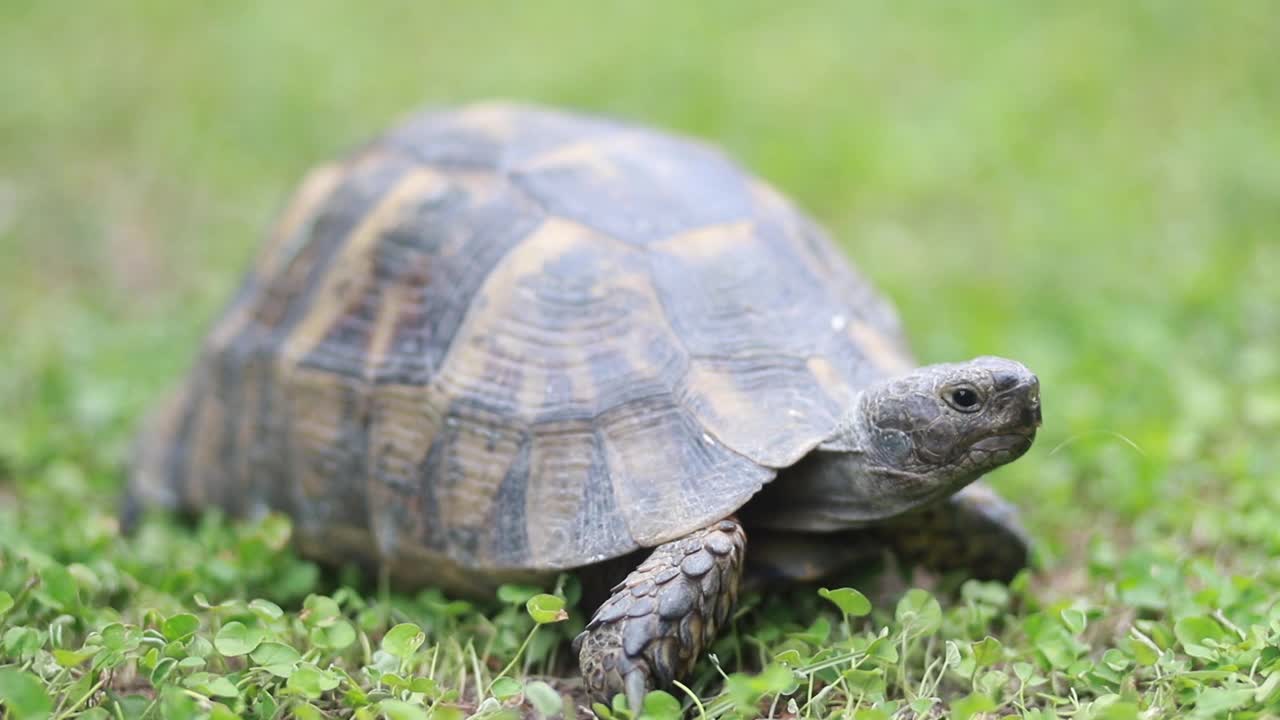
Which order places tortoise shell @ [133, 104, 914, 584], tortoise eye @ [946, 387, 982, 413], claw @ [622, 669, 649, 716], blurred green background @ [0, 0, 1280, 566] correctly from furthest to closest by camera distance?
1. blurred green background @ [0, 0, 1280, 566]
2. tortoise shell @ [133, 104, 914, 584]
3. tortoise eye @ [946, 387, 982, 413]
4. claw @ [622, 669, 649, 716]

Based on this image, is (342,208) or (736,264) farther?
(342,208)

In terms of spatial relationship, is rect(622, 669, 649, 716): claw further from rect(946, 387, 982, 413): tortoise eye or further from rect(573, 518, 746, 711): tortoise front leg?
rect(946, 387, 982, 413): tortoise eye

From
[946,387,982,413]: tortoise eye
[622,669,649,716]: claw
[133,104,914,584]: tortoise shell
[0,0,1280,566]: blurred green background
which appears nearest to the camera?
[622,669,649,716]: claw

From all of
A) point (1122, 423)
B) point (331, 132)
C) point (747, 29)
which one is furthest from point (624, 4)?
point (1122, 423)

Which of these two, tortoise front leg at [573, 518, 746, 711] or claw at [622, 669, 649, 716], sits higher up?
tortoise front leg at [573, 518, 746, 711]

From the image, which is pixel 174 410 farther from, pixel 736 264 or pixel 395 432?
pixel 736 264

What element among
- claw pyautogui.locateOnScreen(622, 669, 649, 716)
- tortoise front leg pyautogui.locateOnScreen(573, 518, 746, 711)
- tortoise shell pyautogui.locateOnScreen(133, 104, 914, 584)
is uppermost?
tortoise shell pyautogui.locateOnScreen(133, 104, 914, 584)

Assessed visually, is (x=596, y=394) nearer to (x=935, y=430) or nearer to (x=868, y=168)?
(x=935, y=430)

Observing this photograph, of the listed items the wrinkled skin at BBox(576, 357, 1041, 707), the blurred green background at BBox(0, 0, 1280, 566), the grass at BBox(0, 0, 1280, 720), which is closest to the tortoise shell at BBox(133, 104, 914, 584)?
the wrinkled skin at BBox(576, 357, 1041, 707)
